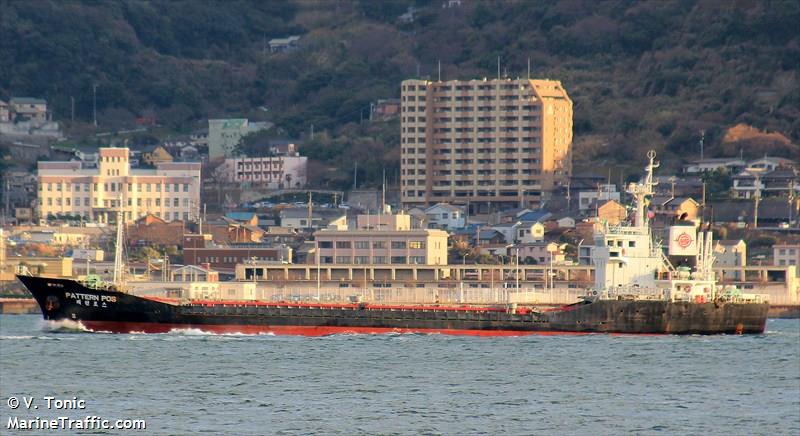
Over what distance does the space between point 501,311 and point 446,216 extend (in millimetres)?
47828

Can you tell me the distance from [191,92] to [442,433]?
117580mm

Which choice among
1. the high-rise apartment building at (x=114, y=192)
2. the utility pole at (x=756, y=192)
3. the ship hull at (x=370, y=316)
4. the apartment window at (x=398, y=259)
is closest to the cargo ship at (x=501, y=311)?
the ship hull at (x=370, y=316)

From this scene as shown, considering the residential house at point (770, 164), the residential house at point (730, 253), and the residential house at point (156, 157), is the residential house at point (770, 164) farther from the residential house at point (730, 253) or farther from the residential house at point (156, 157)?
the residential house at point (156, 157)

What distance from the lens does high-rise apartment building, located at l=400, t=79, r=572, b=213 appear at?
12612 cm

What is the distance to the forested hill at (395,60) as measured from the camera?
135375mm

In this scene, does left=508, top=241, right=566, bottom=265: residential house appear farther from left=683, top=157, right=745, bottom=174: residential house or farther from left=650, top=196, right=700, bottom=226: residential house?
left=683, top=157, right=745, bottom=174: residential house

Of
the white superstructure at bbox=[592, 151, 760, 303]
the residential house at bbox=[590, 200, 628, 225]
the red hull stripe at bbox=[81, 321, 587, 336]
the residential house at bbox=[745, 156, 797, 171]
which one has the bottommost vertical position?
the red hull stripe at bbox=[81, 321, 587, 336]

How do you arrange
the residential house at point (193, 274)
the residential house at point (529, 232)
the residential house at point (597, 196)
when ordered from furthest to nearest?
the residential house at point (597, 196), the residential house at point (529, 232), the residential house at point (193, 274)

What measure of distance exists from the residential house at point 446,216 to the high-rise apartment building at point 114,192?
16.6 metres

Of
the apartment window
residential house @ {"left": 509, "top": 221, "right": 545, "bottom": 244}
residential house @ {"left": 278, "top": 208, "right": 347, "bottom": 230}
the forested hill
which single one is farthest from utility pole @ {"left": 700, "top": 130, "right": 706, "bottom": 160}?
the apartment window

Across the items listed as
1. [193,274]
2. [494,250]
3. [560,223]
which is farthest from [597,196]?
[193,274]

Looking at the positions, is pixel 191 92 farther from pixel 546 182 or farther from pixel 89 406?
pixel 89 406

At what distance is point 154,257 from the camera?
102 m

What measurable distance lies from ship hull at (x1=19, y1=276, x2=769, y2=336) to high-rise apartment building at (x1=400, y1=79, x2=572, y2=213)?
57.3 metres
